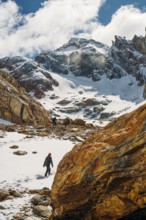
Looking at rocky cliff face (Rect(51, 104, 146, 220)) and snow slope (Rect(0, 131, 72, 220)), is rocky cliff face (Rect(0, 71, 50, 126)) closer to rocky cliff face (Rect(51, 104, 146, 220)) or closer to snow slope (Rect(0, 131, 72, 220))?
snow slope (Rect(0, 131, 72, 220))

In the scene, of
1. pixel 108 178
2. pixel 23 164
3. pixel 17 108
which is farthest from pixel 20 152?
pixel 17 108

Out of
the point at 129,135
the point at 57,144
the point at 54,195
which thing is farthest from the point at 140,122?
the point at 57,144

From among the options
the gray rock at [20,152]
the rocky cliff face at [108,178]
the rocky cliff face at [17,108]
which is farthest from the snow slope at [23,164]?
the rocky cliff face at [17,108]

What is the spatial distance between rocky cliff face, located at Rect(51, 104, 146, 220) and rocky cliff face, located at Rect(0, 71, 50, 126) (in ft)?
168

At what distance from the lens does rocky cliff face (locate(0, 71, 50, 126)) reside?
6781 centimetres

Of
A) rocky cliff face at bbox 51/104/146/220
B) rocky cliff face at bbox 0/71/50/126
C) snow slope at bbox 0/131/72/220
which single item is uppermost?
rocky cliff face at bbox 0/71/50/126

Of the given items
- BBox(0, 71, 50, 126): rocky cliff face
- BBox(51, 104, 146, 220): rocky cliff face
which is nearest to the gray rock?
Answer: BBox(51, 104, 146, 220): rocky cliff face

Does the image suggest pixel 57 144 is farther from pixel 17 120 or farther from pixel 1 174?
pixel 17 120

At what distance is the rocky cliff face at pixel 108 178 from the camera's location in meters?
14.7

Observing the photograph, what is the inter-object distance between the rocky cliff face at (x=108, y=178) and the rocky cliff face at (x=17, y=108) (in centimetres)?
5106

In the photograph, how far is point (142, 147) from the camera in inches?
588

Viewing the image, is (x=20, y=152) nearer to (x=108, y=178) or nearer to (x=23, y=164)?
(x=23, y=164)

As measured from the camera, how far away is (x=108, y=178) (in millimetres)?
15367

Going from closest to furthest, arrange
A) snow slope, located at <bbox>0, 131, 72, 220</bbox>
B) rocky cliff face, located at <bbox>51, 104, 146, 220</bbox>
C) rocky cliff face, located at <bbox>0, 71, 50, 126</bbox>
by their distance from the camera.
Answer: rocky cliff face, located at <bbox>51, 104, 146, 220</bbox>, snow slope, located at <bbox>0, 131, 72, 220</bbox>, rocky cliff face, located at <bbox>0, 71, 50, 126</bbox>
